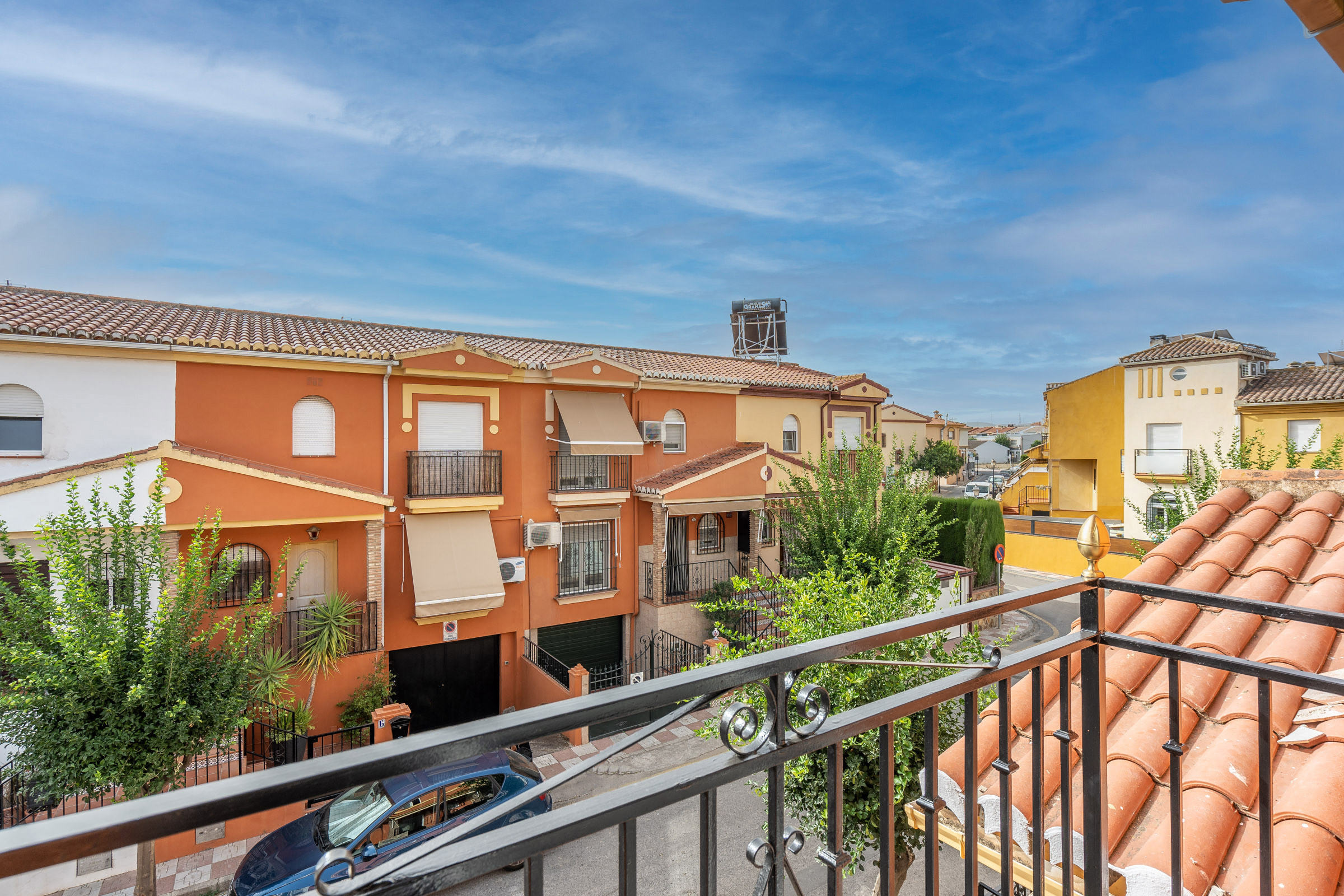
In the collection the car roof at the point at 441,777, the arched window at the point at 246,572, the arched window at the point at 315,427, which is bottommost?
the car roof at the point at 441,777

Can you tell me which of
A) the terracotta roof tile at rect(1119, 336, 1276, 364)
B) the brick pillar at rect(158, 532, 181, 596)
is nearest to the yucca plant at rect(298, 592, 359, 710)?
the brick pillar at rect(158, 532, 181, 596)

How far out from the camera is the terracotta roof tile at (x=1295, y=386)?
19016mm

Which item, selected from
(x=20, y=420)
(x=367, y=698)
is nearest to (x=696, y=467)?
(x=367, y=698)

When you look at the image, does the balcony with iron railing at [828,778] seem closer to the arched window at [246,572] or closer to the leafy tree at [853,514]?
the leafy tree at [853,514]

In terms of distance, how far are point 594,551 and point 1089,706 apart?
1281 centimetres

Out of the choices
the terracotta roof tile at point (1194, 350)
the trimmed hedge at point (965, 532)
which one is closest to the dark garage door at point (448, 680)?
the trimmed hedge at point (965, 532)

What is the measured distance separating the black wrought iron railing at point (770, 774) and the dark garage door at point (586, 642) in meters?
12.5

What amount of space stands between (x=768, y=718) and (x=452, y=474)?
12186mm

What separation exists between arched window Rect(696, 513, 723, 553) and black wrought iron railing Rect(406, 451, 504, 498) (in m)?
5.38

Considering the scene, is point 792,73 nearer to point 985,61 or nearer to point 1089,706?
point 985,61

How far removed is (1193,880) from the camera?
2025mm

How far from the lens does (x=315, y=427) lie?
1130cm

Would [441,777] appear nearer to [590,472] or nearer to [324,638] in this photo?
[324,638]

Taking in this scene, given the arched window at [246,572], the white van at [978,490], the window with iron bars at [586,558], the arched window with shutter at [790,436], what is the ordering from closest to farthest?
the arched window at [246,572] < the window with iron bars at [586,558] < the arched window with shutter at [790,436] < the white van at [978,490]
